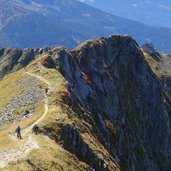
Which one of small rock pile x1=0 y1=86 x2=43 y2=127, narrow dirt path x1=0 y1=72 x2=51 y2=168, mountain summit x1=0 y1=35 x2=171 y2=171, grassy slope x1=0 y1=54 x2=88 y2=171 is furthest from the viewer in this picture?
small rock pile x1=0 y1=86 x2=43 y2=127

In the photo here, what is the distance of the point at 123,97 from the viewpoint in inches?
5817

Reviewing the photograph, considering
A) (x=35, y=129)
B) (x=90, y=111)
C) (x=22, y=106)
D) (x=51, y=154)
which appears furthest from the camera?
(x=90, y=111)

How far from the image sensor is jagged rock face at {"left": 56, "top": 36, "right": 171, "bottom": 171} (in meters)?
118

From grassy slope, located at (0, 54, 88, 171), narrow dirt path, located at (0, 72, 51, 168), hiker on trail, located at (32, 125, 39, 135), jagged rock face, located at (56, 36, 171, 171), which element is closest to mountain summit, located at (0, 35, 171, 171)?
grassy slope, located at (0, 54, 88, 171)

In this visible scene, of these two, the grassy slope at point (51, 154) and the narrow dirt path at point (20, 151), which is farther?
the grassy slope at point (51, 154)

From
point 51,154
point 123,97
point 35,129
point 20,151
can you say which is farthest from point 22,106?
point 123,97

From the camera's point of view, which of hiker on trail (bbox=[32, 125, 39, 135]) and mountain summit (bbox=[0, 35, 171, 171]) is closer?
mountain summit (bbox=[0, 35, 171, 171])

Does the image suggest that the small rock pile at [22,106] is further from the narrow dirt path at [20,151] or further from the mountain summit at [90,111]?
the narrow dirt path at [20,151]

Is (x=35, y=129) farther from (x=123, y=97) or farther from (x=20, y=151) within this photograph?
(x=123, y=97)

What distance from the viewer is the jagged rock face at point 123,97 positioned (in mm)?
118137

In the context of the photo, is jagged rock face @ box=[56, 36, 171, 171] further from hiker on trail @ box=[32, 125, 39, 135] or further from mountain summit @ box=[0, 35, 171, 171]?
hiker on trail @ box=[32, 125, 39, 135]

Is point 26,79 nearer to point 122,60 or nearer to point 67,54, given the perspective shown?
point 67,54

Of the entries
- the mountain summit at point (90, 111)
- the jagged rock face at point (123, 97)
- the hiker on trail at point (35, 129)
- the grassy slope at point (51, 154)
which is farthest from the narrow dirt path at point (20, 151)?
the jagged rock face at point (123, 97)

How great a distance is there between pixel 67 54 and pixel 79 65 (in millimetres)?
10462
